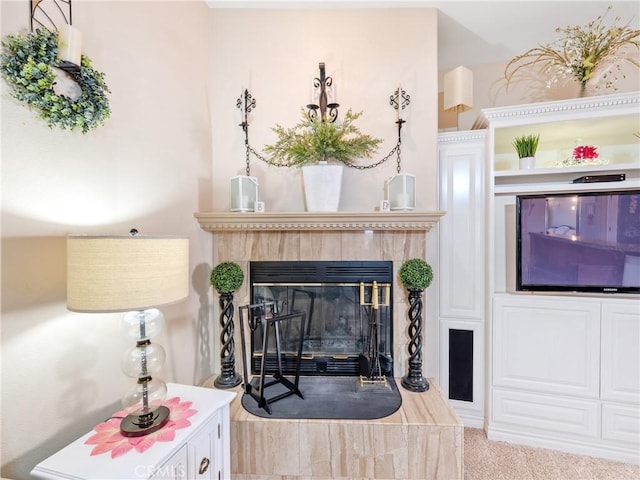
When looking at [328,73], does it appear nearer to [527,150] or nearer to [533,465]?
[527,150]

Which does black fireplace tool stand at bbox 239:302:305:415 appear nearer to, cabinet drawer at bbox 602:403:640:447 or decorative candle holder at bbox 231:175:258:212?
decorative candle holder at bbox 231:175:258:212

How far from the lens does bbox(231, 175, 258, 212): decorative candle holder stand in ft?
6.33

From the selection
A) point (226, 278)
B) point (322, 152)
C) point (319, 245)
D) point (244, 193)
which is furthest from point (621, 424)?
point (244, 193)

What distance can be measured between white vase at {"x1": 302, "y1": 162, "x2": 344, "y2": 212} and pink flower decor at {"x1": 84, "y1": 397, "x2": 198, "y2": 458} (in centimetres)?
130

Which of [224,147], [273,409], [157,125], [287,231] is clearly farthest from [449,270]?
[157,125]

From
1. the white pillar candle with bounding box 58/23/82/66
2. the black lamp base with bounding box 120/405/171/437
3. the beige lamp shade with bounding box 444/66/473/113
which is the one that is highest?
the beige lamp shade with bounding box 444/66/473/113

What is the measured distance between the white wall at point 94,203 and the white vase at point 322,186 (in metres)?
0.77

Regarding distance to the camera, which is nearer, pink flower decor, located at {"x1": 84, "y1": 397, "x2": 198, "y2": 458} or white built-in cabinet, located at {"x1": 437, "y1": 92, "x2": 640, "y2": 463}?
pink flower decor, located at {"x1": 84, "y1": 397, "x2": 198, "y2": 458}

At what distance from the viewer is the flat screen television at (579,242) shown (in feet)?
6.05

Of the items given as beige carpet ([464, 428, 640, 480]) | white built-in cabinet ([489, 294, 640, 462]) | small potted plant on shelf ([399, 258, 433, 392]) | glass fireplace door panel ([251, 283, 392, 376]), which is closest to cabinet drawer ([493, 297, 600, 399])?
white built-in cabinet ([489, 294, 640, 462])

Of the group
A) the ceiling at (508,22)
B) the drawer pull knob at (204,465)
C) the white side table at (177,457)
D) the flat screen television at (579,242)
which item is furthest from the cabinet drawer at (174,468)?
the ceiling at (508,22)

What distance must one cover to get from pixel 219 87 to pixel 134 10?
70 cm

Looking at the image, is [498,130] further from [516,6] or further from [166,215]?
[166,215]

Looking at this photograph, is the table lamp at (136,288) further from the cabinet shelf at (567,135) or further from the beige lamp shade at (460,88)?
the cabinet shelf at (567,135)
